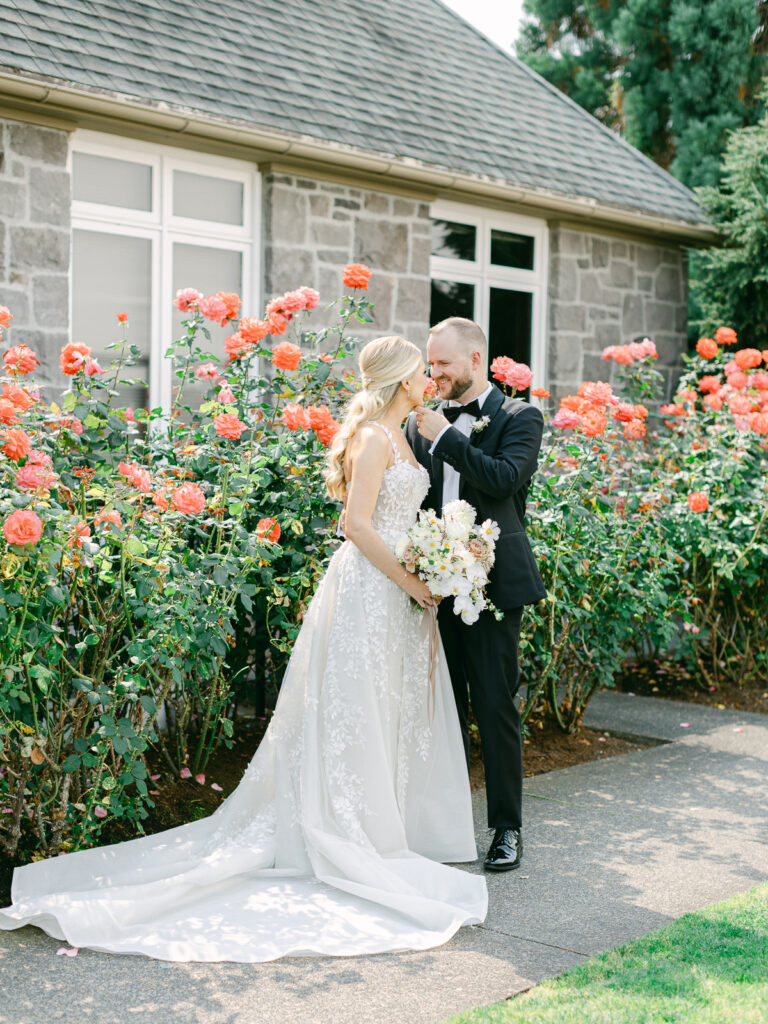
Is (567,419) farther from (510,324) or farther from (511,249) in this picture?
(511,249)

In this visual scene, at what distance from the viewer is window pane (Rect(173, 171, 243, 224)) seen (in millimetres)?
7598

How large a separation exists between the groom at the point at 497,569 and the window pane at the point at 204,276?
3298 mm

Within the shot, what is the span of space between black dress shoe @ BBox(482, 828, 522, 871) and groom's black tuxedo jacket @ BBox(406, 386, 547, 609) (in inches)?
34.5

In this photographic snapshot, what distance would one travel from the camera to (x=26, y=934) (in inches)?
146

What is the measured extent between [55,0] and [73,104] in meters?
1.07

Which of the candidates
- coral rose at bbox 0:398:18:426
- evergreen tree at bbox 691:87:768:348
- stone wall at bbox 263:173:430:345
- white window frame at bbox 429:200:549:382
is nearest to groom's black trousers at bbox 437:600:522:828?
coral rose at bbox 0:398:18:426

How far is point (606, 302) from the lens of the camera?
404 inches

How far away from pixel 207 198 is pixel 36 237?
1.37 m

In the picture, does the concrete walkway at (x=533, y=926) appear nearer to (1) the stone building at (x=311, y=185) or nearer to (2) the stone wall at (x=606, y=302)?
(1) the stone building at (x=311, y=185)

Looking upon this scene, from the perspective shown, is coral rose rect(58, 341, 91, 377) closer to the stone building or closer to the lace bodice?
the lace bodice

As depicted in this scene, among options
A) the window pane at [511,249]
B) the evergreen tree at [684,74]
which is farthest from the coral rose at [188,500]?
the evergreen tree at [684,74]

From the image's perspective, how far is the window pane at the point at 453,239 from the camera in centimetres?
912

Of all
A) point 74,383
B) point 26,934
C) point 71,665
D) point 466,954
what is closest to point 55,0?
point 74,383

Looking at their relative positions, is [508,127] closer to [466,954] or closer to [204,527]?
[204,527]
